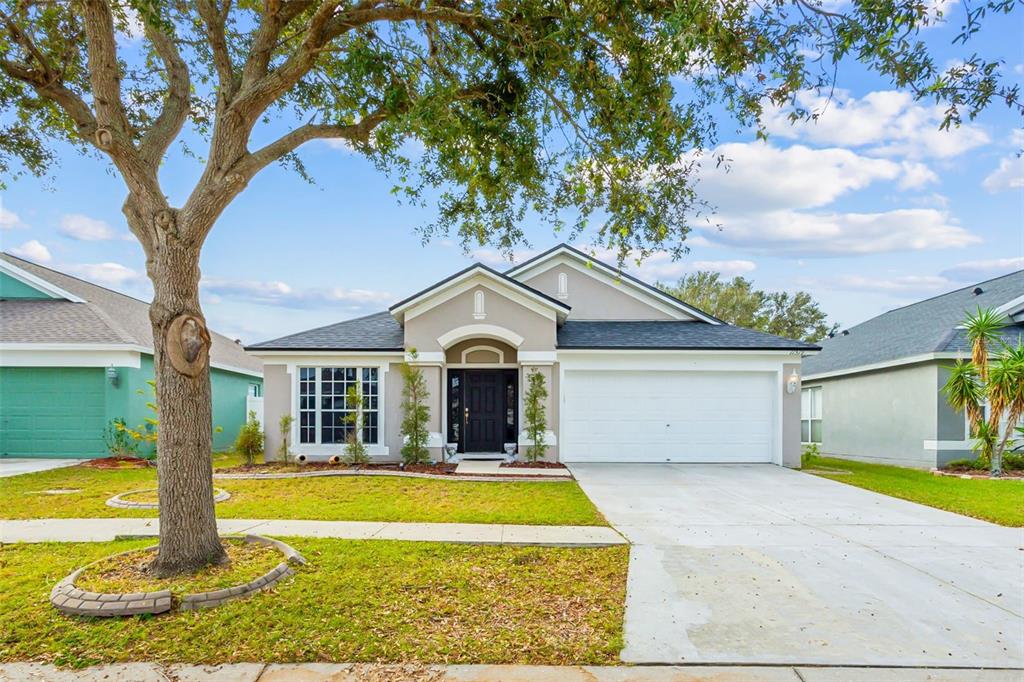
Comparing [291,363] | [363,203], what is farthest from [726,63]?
[291,363]

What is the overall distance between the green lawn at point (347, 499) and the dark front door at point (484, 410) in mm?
3864

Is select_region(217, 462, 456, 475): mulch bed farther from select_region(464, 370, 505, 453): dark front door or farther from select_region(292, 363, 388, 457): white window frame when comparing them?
select_region(464, 370, 505, 453): dark front door

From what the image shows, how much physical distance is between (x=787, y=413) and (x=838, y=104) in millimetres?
10070

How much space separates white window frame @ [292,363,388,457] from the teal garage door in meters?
5.61

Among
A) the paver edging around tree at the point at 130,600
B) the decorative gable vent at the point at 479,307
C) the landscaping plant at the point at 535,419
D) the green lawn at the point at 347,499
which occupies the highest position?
the decorative gable vent at the point at 479,307

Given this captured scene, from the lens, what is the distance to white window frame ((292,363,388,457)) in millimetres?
13789

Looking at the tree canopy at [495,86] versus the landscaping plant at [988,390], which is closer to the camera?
the tree canopy at [495,86]

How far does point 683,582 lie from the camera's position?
5379 mm

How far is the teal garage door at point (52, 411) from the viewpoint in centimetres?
1488

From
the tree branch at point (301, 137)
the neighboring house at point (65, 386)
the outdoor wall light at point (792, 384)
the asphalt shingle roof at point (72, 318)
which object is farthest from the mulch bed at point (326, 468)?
the outdoor wall light at point (792, 384)

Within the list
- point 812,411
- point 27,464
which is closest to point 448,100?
point 27,464

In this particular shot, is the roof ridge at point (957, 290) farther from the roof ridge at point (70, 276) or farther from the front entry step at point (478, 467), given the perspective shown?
the roof ridge at point (70, 276)

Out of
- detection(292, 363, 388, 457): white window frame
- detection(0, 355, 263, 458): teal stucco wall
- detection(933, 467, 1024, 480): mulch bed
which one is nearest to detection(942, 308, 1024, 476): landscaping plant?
detection(933, 467, 1024, 480): mulch bed

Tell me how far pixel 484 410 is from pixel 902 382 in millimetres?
11293
